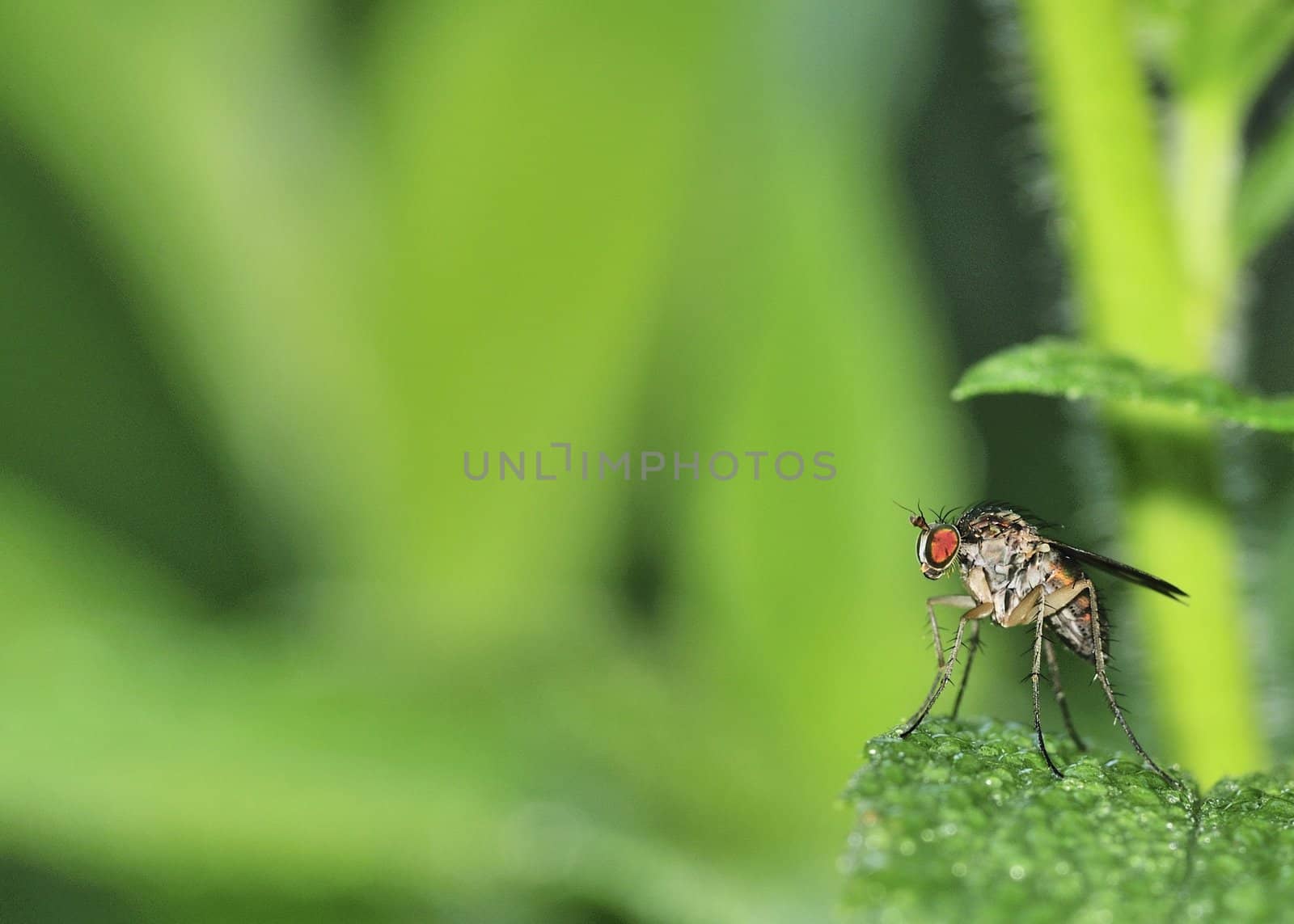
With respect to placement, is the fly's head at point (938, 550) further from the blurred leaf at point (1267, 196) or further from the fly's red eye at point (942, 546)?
the blurred leaf at point (1267, 196)

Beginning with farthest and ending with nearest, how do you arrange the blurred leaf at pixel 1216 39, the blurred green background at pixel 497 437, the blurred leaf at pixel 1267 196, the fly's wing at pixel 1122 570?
the blurred green background at pixel 497 437
the blurred leaf at pixel 1267 196
the blurred leaf at pixel 1216 39
the fly's wing at pixel 1122 570

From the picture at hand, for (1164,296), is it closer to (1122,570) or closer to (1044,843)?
(1122,570)

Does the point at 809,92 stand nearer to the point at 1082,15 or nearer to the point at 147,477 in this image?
the point at 1082,15

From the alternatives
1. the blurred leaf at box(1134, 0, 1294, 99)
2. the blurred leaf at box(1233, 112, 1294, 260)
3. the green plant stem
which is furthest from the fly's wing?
the blurred leaf at box(1134, 0, 1294, 99)

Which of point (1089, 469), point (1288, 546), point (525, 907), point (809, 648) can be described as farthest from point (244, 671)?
point (1288, 546)

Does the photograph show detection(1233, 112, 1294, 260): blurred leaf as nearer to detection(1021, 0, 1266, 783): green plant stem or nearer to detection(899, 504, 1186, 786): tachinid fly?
detection(1021, 0, 1266, 783): green plant stem

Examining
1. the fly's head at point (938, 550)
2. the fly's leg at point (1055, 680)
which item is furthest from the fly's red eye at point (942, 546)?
the fly's leg at point (1055, 680)
